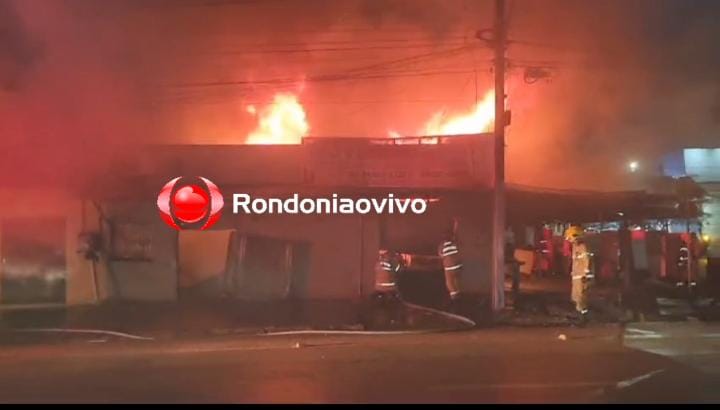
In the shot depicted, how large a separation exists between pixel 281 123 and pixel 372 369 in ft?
27.6

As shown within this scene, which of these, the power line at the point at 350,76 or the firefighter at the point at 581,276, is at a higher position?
the power line at the point at 350,76

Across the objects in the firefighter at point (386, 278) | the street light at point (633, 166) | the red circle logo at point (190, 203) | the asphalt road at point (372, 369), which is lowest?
the asphalt road at point (372, 369)

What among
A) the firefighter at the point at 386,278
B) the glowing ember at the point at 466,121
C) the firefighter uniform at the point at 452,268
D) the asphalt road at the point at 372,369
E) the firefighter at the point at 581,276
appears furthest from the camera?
the glowing ember at the point at 466,121

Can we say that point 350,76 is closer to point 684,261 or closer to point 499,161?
point 499,161

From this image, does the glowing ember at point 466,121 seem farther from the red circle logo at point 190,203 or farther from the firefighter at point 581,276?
the firefighter at point 581,276

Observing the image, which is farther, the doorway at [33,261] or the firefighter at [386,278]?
the doorway at [33,261]

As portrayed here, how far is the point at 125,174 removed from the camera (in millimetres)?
12195

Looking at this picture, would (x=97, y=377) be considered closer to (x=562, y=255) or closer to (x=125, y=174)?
(x=125, y=174)

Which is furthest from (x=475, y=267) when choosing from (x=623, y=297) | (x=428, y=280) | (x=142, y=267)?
(x=142, y=267)

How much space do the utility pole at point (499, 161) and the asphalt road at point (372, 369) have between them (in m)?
1.13

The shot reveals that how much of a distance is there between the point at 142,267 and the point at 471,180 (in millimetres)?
5423

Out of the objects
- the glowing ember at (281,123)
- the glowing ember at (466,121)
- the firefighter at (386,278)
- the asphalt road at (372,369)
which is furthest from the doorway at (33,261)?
the glowing ember at (466,121)

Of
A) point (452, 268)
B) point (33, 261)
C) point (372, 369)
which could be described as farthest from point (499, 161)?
point (33, 261)

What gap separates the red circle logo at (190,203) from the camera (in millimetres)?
12570
